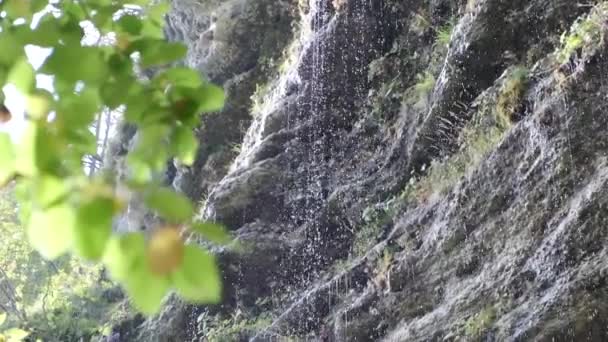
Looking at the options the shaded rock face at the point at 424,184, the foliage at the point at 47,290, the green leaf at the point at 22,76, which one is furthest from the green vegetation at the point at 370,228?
the foliage at the point at 47,290

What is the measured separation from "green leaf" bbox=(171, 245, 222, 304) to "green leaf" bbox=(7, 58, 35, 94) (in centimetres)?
49

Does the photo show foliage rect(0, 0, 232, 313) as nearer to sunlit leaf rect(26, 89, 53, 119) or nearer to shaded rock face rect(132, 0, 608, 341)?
sunlit leaf rect(26, 89, 53, 119)

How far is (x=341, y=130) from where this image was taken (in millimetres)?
9727

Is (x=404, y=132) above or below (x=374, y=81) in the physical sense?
below

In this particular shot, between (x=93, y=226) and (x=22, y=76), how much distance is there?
16.9 inches

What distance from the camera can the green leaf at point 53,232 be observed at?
1.04m

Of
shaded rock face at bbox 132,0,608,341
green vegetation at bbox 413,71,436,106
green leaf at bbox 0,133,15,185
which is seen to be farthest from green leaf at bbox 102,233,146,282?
green vegetation at bbox 413,71,436,106

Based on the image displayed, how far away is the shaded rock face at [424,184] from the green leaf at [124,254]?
4.22 m

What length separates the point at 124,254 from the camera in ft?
3.51

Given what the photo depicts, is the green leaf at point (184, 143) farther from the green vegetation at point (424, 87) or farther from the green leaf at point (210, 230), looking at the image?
the green vegetation at point (424, 87)

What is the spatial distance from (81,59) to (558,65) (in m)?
5.65

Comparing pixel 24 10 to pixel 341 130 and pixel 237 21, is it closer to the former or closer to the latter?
pixel 341 130

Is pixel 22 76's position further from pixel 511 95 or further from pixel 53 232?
pixel 511 95

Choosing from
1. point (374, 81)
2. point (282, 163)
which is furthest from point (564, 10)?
point (282, 163)
